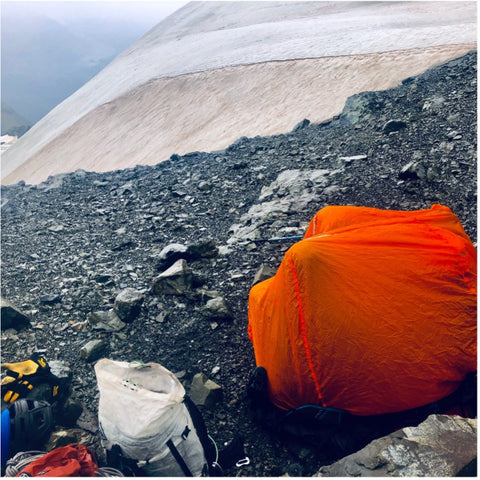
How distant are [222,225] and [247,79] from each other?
9.81 m

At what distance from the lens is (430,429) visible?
1.95 m

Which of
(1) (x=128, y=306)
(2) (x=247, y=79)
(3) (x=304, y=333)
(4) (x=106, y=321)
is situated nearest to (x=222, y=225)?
(1) (x=128, y=306)

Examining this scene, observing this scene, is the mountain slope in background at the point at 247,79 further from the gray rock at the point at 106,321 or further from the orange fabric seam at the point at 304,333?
the orange fabric seam at the point at 304,333

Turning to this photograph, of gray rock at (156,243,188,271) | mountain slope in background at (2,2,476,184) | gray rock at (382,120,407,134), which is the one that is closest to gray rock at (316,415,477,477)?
gray rock at (156,243,188,271)

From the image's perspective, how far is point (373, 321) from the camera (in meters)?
2.32

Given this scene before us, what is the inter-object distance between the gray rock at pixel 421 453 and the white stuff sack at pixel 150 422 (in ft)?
2.28

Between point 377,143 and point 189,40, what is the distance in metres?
21.0

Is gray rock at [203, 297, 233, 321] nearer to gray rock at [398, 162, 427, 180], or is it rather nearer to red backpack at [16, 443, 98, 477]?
red backpack at [16, 443, 98, 477]

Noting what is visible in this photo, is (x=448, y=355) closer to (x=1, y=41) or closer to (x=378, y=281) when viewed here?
(x=378, y=281)

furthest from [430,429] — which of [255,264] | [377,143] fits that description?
[377,143]

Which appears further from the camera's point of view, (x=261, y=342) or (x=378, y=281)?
(x=261, y=342)

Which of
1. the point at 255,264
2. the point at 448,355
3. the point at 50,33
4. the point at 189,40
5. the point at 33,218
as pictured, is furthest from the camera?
the point at 50,33

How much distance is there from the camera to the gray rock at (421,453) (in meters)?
1.78

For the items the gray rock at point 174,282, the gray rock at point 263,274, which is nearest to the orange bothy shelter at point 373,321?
the gray rock at point 263,274
